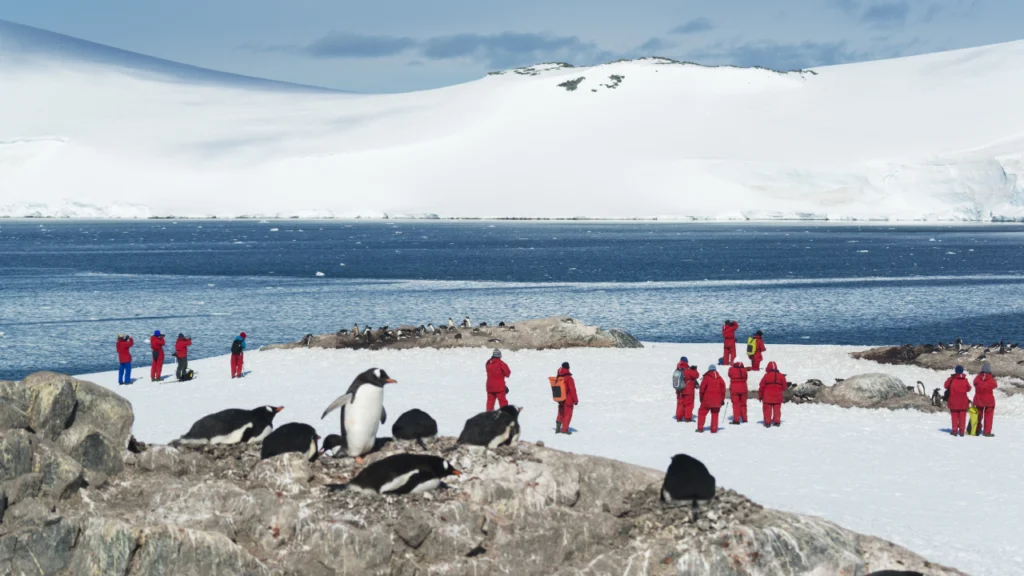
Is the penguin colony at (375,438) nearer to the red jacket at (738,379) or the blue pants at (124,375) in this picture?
the red jacket at (738,379)

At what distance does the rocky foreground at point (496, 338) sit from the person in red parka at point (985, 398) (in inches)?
553

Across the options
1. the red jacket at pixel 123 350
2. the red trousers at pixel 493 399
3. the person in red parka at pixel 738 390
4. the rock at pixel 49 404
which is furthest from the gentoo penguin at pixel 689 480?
the red jacket at pixel 123 350

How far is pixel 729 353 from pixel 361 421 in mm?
18496

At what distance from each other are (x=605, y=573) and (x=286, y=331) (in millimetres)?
35084

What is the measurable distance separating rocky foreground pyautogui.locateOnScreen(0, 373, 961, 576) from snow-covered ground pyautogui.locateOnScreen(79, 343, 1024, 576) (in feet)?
7.21

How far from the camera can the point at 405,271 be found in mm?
84562

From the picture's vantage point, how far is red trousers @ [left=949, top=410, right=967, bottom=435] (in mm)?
20250

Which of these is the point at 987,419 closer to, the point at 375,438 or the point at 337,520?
the point at 375,438

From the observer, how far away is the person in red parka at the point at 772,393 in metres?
20.5

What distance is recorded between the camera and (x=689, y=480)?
12.3 meters

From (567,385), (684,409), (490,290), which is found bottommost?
(490,290)

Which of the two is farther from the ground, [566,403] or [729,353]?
[566,403]

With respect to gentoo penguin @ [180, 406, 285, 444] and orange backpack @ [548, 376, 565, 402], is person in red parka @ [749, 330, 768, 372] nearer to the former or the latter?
orange backpack @ [548, 376, 565, 402]

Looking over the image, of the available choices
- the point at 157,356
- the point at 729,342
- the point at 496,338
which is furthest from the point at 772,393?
the point at 157,356
